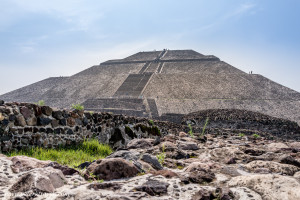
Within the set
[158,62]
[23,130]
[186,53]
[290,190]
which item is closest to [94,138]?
[23,130]

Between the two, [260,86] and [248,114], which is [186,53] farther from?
[248,114]

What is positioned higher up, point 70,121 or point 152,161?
point 70,121

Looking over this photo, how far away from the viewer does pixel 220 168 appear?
2.90 m

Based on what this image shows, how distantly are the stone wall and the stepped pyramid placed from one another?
18.0m

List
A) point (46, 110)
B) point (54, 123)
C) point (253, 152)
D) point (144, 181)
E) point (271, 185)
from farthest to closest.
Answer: point (54, 123) < point (46, 110) < point (253, 152) < point (144, 181) < point (271, 185)

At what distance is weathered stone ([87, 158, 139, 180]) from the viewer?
2.51 metres

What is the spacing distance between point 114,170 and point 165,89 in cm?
3989

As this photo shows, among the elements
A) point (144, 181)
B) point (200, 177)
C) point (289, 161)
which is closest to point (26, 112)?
point (144, 181)

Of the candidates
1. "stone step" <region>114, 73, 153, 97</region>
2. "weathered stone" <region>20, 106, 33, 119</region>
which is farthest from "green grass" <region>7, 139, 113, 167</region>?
"stone step" <region>114, 73, 153, 97</region>

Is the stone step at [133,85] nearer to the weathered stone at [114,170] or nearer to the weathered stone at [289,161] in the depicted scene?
the weathered stone at [289,161]

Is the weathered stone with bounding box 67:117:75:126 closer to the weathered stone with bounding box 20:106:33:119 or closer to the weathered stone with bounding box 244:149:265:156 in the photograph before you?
the weathered stone with bounding box 20:106:33:119

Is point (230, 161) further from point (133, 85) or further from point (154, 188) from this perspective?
point (133, 85)

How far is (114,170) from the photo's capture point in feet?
8.34

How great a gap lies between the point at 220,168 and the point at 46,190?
1.86 m
